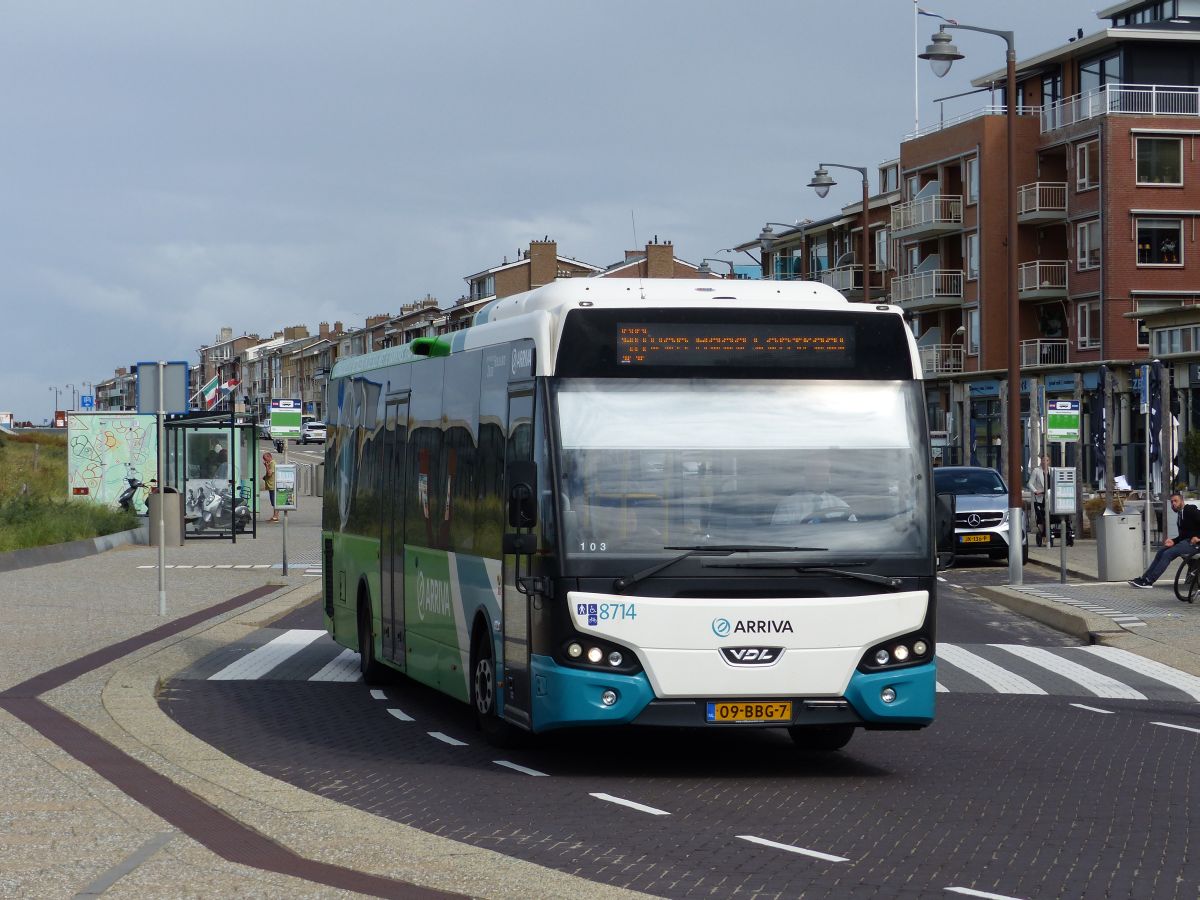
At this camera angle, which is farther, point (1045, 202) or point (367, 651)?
point (1045, 202)

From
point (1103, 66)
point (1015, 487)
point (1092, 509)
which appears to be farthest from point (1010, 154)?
point (1103, 66)

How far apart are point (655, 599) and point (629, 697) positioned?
552mm

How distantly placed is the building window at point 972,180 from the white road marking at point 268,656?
54393 millimetres

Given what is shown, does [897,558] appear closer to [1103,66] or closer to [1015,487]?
[1015,487]

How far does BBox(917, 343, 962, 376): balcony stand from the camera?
7369 centimetres

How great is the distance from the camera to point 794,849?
8.38m

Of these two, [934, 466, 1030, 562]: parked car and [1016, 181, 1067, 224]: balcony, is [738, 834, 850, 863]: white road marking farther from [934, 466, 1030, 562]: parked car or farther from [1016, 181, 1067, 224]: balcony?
[1016, 181, 1067, 224]: balcony

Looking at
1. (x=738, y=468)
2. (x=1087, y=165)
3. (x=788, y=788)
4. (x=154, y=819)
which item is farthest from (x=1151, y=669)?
(x=1087, y=165)

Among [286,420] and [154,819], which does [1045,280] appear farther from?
[154,819]

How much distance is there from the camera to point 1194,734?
12844 millimetres

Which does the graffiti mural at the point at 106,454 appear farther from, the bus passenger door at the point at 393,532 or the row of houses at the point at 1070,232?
the bus passenger door at the point at 393,532

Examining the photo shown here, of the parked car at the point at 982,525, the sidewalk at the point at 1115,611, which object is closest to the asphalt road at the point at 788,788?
the sidewalk at the point at 1115,611

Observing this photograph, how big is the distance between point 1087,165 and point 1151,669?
169ft

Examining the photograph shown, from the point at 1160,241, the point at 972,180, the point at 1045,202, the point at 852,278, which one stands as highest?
the point at 972,180
